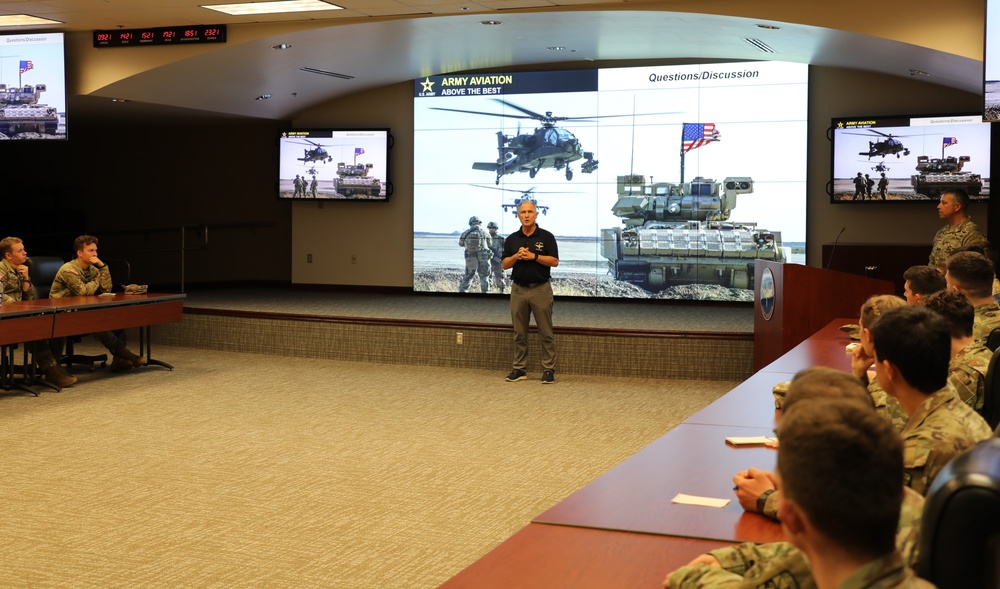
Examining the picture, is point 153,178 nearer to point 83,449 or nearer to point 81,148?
point 81,148

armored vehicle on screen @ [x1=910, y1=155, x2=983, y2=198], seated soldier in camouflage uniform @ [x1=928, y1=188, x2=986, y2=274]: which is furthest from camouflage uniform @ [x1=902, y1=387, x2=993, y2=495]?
armored vehicle on screen @ [x1=910, y1=155, x2=983, y2=198]

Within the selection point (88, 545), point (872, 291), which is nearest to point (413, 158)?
point (872, 291)

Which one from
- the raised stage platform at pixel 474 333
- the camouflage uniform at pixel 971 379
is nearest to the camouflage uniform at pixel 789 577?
the camouflage uniform at pixel 971 379

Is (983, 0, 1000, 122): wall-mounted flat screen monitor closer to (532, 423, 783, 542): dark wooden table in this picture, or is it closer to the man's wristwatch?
(532, 423, 783, 542): dark wooden table

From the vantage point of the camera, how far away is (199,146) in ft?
49.4

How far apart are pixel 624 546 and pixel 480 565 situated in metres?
0.33

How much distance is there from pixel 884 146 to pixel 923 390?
31.1 ft

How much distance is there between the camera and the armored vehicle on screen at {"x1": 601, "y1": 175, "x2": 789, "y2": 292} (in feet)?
38.6

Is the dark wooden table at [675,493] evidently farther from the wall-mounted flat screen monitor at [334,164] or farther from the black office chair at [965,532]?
the wall-mounted flat screen monitor at [334,164]

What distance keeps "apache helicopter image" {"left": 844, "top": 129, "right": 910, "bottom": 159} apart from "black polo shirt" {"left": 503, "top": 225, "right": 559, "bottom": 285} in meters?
4.53

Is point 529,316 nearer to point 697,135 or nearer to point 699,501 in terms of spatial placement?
point 697,135

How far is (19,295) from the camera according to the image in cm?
840

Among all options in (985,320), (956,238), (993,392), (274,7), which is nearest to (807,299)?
(956,238)

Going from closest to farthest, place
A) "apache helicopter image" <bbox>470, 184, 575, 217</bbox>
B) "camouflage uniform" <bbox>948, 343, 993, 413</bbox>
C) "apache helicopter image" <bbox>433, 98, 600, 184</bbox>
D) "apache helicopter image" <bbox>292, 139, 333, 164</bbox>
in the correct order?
"camouflage uniform" <bbox>948, 343, 993, 413</bbox>, "apache helicopter image" <bbox>433, 98, 600, 184</bbox>, "apache helicopter image" <bbox>470, 184, 575, 217</bbox>, "apache helicopter image" <bbox>292, 139, 333, 164</bbox>
